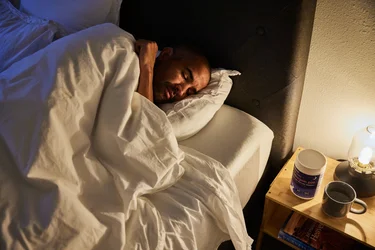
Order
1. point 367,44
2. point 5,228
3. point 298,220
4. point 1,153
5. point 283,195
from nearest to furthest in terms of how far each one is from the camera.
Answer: point 5,228 < point 1,153 < point 367,44 < point 283,195 < point 298,220

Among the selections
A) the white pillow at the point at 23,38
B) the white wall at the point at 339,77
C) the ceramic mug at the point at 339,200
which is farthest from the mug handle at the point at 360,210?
the white pillow at the point at 23,38

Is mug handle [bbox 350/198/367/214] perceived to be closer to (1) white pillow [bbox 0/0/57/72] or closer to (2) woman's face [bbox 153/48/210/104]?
(2) woman's face [bbox 153/48/210/104]

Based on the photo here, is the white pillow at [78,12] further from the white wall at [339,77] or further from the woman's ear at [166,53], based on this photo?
the white wall at [339,77]

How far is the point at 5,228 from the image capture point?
0.72 m

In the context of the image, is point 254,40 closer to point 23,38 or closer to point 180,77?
point 180,77

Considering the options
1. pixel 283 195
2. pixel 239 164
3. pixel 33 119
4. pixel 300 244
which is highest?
pixel 33 119

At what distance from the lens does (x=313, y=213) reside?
1061 mm

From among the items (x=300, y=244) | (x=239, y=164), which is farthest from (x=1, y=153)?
(x=300, y=244)

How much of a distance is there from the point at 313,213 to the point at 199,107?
452 millimetres

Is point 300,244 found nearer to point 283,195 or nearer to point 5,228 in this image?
point 283,195

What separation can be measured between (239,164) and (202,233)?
0.23 metres

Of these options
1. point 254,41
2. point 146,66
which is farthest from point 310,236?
point 146,66

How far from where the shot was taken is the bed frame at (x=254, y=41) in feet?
3.22

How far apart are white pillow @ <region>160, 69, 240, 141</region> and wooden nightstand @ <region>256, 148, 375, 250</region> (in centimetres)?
31
